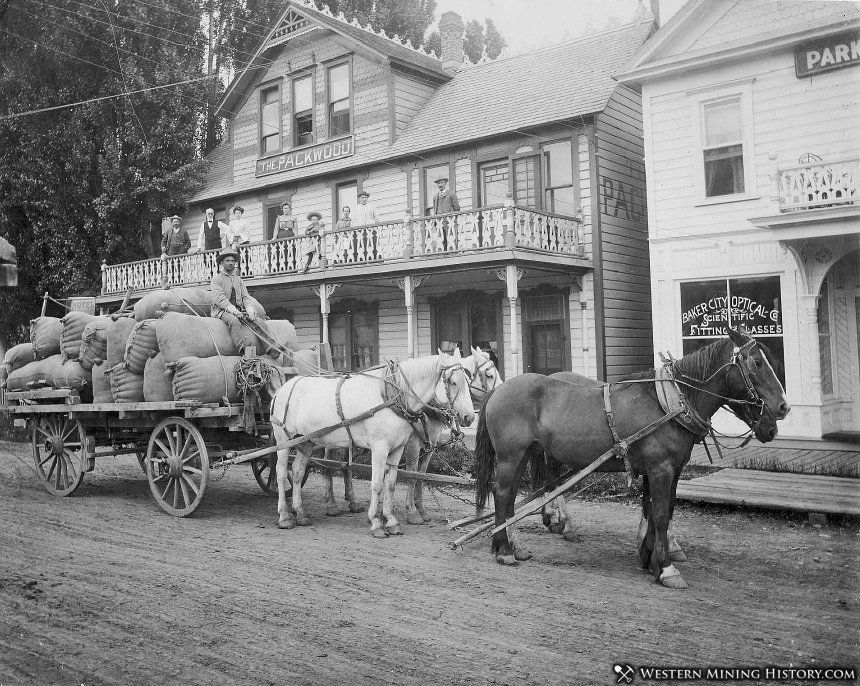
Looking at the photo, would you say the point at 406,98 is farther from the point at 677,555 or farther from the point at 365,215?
the point at 677,555

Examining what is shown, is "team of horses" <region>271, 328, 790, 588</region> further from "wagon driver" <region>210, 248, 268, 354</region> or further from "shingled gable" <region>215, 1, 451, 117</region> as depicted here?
"shingled gable" <region>215, 1, 451, 117</region>

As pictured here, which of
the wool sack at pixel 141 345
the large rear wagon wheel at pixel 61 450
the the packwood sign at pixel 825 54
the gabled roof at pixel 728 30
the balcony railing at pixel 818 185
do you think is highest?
the gabled roof at pixel 728 30

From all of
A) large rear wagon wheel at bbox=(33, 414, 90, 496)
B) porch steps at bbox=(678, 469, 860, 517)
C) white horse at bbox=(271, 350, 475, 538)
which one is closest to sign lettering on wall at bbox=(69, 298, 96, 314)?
large rear wagon wheel at bbox=(33, 414, 90, 496)

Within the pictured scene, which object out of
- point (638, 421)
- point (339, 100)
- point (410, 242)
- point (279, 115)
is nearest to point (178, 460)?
point (638, 421)

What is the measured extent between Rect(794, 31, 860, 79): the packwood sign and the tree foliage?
53.1ft

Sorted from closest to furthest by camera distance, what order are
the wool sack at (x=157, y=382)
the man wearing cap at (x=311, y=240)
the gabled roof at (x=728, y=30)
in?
the wool sack at (x=157, y=382), the gabled roof at (x=728, y=30), the man wearing cap at (x=311, y=240)

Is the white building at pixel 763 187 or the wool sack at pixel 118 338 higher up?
the white building at pixel 763 187

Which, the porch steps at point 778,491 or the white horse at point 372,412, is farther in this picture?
the porch steps at point 778,491

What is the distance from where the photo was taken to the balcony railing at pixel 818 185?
10211 millimetres

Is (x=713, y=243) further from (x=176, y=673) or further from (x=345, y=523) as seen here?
(x=176, y=673)

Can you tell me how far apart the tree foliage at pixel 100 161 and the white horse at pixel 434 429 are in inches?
608

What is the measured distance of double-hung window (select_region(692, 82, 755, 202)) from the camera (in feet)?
40.8

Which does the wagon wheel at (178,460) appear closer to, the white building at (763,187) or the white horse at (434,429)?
the white horse at (434,429)

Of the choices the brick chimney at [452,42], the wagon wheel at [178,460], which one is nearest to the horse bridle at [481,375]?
the wagon wheel at [178,460]
